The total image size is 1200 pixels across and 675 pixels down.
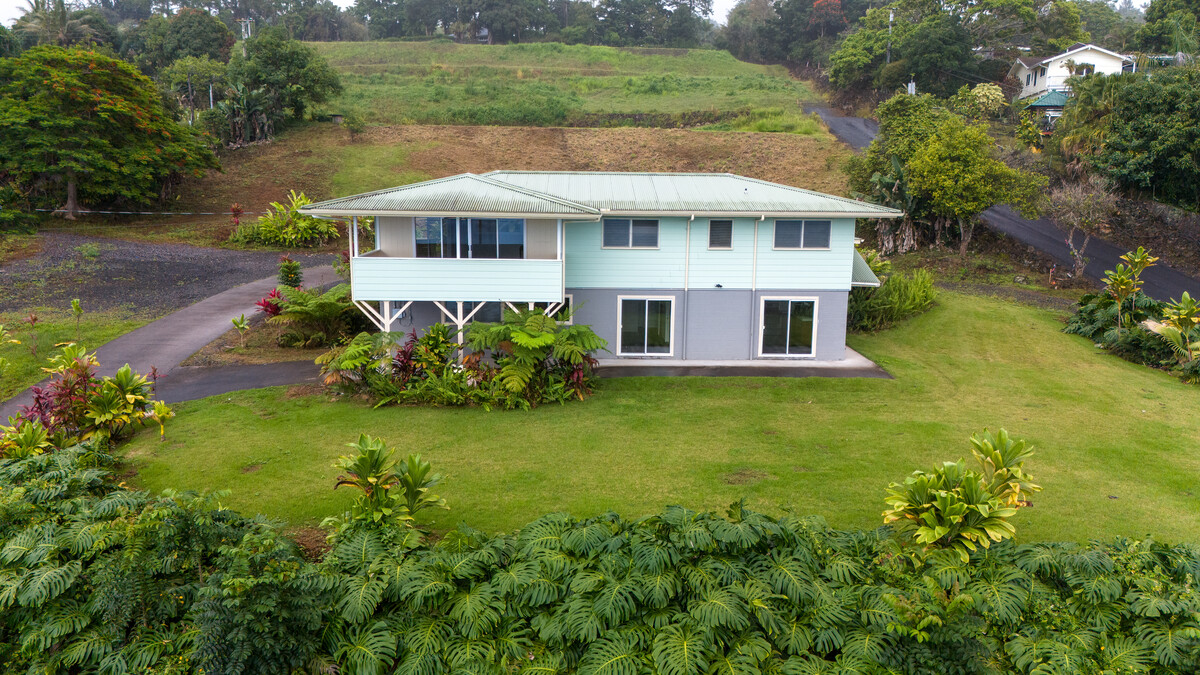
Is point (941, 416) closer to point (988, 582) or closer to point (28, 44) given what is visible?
point (988, 582)

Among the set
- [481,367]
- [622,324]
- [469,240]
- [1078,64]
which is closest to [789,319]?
[622,324]

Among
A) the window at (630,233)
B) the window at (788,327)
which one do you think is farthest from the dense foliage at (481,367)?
the window at (788,327)

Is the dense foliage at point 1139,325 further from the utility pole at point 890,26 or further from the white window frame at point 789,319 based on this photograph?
the utility pole at point 890,26

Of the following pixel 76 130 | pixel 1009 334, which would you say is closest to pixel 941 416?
pixel 1009 334

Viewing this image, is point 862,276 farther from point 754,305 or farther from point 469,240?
point 469,240

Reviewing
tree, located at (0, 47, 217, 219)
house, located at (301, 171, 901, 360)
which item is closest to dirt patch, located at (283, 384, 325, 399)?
house, located at (301, 171, 901, 360)
